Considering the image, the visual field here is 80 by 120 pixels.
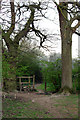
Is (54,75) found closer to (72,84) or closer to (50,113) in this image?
(72,84)

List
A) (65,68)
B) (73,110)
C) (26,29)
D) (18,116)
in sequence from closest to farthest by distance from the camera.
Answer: (18,116) → (73,110) → (65,68) → (26,29)

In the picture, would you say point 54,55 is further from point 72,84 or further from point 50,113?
point 50,113

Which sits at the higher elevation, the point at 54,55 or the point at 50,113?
the point at 54,55

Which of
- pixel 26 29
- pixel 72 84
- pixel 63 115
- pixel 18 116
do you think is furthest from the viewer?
pixel 26 29

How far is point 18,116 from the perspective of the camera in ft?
17.8

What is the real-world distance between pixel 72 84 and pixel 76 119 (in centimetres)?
567

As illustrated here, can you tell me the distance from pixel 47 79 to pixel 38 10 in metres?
4.83

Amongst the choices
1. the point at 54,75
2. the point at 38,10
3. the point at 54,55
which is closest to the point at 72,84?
the point at 54,75

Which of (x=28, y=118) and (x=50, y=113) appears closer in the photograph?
(x=28, y=118)

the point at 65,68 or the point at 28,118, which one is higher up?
the point at 65,68

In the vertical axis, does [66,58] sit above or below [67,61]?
above

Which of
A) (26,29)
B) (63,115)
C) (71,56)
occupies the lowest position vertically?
(63,115)

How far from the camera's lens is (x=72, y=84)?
11.3 meters

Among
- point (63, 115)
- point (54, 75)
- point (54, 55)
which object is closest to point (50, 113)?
point (63, 115)
